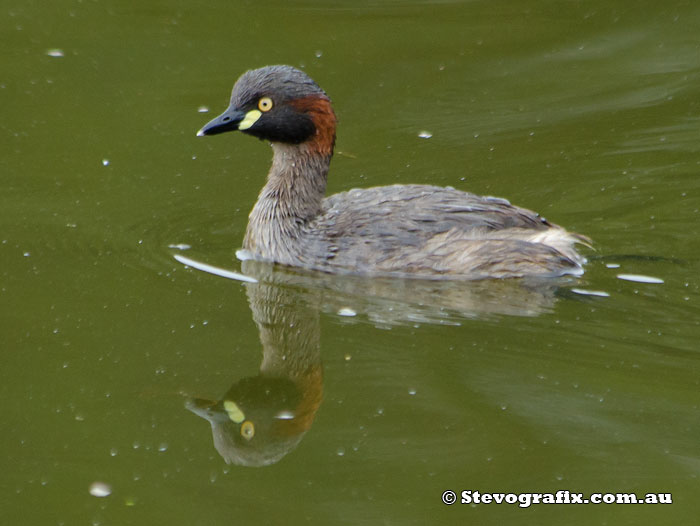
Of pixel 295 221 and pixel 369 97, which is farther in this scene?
pixel 369 97

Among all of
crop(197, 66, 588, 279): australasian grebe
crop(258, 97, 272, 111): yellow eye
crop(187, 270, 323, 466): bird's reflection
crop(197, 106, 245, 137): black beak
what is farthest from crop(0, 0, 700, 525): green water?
crop(258, 97, 272, 111): yellow eye

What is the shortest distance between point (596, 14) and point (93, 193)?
508cm

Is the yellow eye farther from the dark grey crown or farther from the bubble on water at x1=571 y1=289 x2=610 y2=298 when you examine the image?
the bubble on water at x1=571 y1=289 x2=610 y2=298

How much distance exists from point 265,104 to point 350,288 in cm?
127

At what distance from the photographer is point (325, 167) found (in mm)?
7301

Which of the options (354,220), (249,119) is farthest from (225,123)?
(354,220)

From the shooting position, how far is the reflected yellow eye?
504cm

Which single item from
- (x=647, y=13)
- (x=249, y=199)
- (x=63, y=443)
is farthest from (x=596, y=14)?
(x=63, y=443)

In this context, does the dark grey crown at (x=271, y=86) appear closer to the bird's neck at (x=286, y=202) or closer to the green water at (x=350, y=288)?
the bird's neck at (x=286, y=202)

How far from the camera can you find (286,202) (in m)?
7.20

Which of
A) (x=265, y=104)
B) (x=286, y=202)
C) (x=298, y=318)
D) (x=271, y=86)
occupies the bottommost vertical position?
(x=298, y=318)

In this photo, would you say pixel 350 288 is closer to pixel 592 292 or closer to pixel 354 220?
pixel 354 220

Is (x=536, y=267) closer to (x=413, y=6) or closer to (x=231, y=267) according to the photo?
(x=231, y=267)

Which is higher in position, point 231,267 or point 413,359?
point 231,267
